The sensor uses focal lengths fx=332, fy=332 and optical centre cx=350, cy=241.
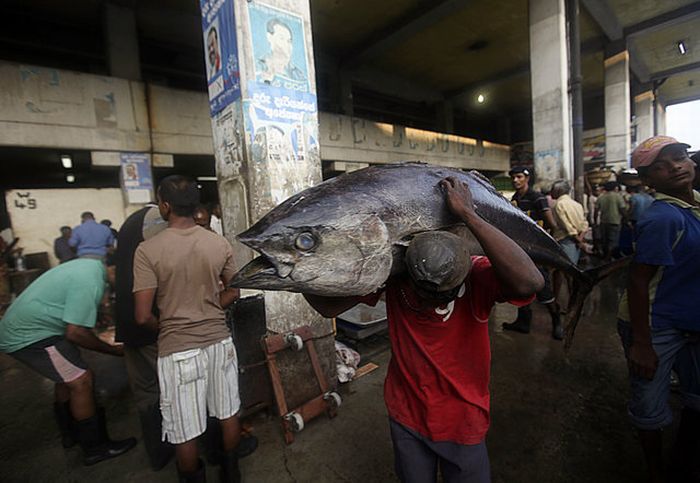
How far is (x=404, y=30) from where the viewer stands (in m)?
10.5

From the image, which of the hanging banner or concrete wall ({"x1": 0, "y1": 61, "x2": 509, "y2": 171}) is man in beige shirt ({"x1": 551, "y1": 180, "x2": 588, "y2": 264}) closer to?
concrete wall ({"x1": 0, "y1": 61, "x2": 509, "y2": 171})

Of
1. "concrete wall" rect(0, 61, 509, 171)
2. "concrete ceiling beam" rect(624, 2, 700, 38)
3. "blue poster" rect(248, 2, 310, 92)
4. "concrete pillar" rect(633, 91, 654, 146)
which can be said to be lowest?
"blue poster" rect(248, 2, 310, 92)

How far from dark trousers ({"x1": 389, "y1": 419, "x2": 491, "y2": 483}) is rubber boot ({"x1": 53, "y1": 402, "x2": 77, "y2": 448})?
2.83 meters

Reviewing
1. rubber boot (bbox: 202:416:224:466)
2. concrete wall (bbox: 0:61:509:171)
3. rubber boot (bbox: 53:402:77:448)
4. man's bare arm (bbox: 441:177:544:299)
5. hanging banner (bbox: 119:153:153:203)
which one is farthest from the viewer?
hanging banner (bbox: 119:153:153:203)

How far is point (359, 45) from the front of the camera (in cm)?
1173

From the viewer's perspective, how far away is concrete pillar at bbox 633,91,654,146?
16.7 meters

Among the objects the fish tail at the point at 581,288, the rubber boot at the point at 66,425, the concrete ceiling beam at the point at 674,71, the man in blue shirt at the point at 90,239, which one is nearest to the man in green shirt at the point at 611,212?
the fish tail at the point at 581,288

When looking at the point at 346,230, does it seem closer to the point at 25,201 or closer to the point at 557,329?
the point at 557,329

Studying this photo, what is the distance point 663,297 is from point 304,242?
225cm

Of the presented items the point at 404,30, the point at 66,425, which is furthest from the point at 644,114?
the point at 66,425

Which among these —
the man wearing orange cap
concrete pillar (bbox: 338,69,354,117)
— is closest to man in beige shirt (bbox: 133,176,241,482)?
the man wearing orange cap

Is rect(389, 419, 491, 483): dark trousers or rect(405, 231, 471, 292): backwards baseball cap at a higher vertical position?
rect(405, 231, 471, 292): backwards baseball cap

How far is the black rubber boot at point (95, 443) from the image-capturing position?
2.53 meters

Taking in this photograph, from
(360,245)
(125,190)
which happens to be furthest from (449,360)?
(125,190)
